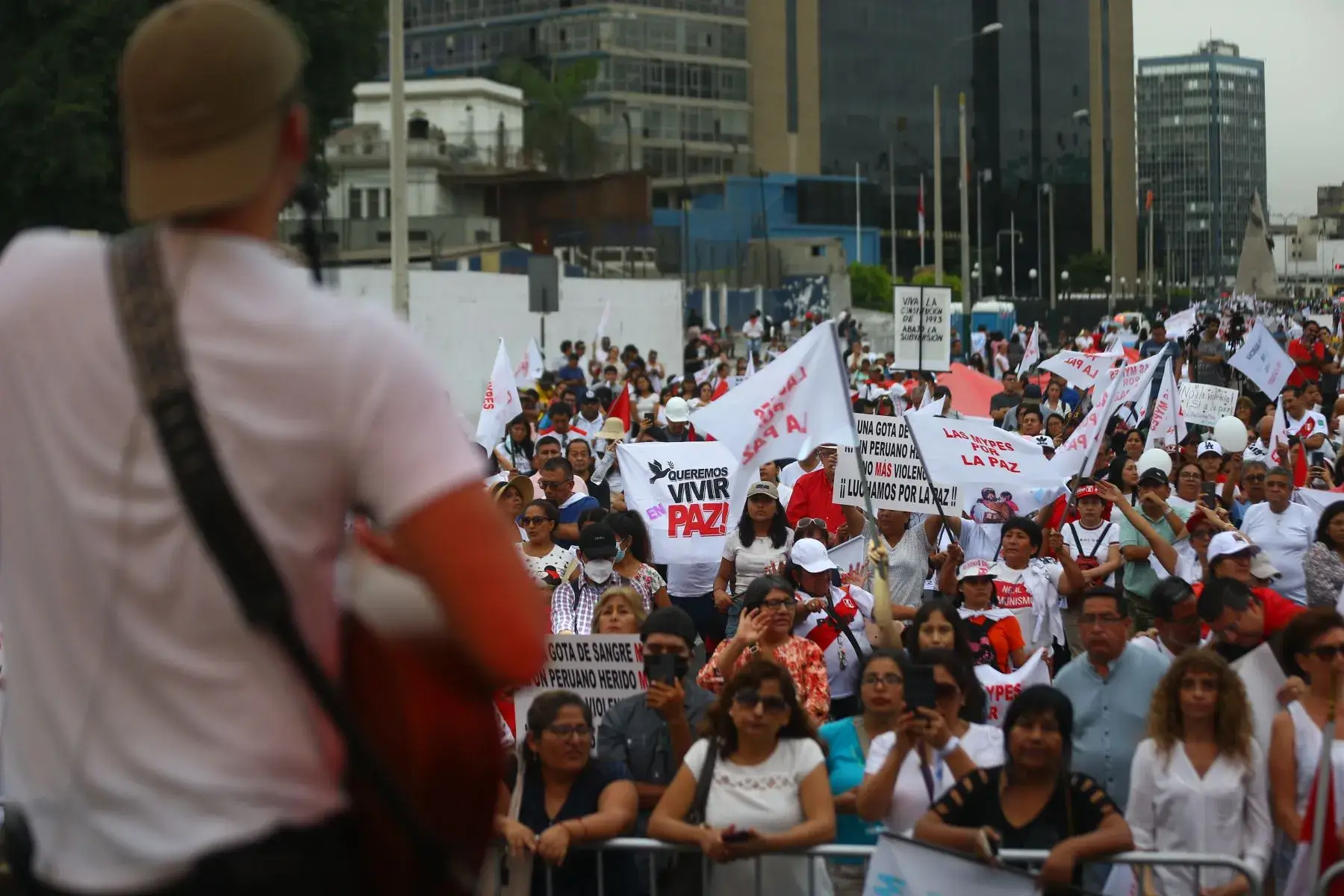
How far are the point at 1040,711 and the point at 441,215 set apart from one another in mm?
64761

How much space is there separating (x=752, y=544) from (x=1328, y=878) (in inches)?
202

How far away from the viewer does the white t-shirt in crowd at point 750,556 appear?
33.6ft

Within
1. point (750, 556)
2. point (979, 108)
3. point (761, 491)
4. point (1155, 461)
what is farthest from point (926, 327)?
point (979, 108)

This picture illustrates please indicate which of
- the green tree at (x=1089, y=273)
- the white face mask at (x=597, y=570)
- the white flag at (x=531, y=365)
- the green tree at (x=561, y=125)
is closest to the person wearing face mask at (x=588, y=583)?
the white face mask at (x=597, y=570)

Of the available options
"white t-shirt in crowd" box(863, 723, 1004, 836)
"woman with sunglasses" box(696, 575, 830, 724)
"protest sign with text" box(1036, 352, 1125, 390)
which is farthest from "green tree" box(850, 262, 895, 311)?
"white t-shirt in crowd" box(863, 723, 1004, 836)

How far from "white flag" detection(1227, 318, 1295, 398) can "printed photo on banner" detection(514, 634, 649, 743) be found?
1120 cm

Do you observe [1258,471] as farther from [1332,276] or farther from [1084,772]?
[1332,276]

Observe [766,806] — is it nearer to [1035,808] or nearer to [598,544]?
[1035,808]

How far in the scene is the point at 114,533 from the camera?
1806 mm

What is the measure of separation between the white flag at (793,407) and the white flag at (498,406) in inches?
228

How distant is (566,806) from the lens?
6254 mm

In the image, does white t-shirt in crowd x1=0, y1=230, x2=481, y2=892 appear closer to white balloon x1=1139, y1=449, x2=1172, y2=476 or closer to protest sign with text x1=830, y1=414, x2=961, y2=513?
protest sign with text x1=830, y1=414, x2=961, y2=513

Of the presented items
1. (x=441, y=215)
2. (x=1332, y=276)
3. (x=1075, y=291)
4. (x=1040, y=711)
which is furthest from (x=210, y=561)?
(x=1332, y=276)

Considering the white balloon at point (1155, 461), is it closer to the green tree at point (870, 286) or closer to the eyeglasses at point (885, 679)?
the eyeglasses at point (885, 679)
